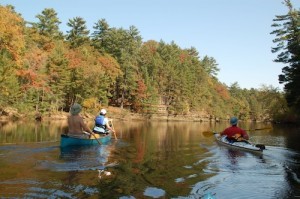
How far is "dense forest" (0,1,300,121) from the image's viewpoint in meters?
37.4

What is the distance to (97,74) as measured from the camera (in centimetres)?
4909

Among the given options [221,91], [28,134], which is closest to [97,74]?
[28,134]

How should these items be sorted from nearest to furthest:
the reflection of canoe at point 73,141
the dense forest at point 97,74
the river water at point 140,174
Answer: the river water at point 140,174 < the reflection of canoe at point 73,141 < the dense forest at point 97,74

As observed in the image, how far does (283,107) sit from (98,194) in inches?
2039

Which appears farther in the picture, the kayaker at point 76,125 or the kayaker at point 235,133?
the kayaker at point 235,133

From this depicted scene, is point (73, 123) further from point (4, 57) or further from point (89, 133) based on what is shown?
point (4, 57)

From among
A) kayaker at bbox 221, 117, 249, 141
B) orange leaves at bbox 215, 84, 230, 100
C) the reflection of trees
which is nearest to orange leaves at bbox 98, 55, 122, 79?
the reflection of trees

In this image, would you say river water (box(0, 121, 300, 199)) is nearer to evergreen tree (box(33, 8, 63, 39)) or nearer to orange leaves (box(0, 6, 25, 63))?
orange leaves (box(0, 6, 25, 63))

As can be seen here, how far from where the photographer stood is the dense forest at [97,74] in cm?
3735

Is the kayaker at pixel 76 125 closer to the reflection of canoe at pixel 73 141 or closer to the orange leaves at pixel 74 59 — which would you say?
the reflection of canoe at pixel 73 141

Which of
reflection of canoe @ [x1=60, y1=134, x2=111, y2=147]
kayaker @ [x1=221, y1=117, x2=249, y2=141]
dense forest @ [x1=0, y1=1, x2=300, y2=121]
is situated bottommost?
reflection of canoe @ [x1=60, y1=134, x2=111, y2=147]

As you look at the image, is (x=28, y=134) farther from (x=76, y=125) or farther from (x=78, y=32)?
(x=78, y=32)

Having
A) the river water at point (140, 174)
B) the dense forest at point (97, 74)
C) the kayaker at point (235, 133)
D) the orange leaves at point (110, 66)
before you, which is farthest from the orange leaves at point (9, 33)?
the kayaker at point (235, 133)

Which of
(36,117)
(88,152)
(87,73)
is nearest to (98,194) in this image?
(88,152)
